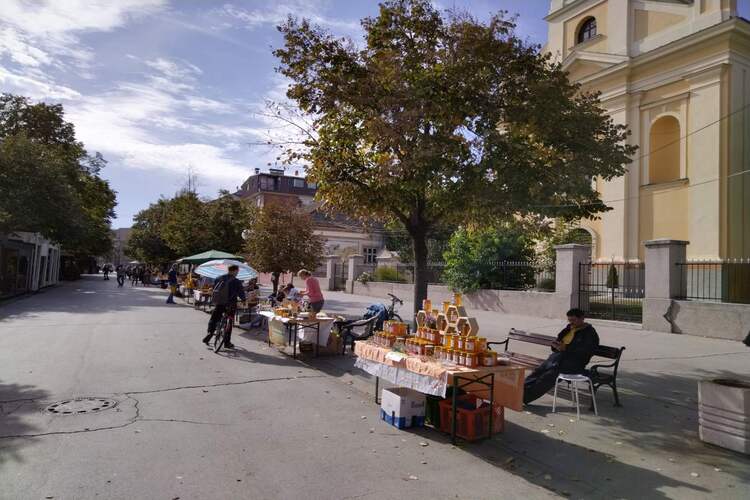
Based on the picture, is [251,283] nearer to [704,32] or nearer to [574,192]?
[574,192]

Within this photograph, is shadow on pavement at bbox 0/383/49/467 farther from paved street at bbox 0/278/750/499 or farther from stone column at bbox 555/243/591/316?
stone column at bbox 555/243/591/316

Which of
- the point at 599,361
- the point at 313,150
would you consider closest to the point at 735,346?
the point at 599,361

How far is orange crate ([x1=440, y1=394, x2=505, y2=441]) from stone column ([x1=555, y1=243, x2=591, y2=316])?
11.3 m

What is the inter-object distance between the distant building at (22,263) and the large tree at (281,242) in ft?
46.2

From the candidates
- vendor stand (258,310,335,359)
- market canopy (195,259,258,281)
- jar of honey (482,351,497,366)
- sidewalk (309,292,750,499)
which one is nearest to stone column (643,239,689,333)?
sidewalk (309,292,750,499)

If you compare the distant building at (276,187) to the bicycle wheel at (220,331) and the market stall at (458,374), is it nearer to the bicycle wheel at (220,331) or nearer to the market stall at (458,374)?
the bicycle wheel at (220,331)

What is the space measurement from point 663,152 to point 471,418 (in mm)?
24941

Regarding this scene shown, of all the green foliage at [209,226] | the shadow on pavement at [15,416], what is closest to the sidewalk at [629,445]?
the shadow on pavement at [15,416]

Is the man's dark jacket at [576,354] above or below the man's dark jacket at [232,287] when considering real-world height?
below

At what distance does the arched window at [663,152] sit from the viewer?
2520 centimetres

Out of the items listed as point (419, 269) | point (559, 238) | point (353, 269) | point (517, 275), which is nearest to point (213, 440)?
point (419, 269)

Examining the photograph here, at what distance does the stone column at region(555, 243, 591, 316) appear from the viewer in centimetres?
1628

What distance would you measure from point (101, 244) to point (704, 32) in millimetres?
54013

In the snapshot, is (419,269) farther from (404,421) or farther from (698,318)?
(698,318)
